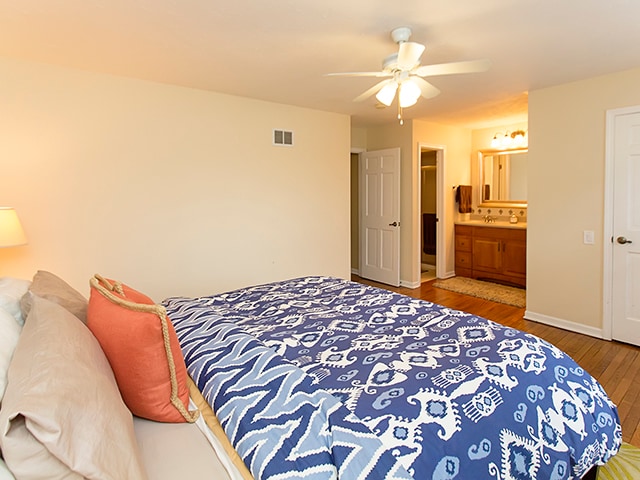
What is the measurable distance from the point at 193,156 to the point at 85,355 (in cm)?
284

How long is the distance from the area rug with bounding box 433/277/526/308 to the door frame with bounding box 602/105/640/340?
3.38 ft

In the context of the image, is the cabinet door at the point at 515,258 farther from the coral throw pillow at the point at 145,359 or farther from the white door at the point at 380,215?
the coral throw pillow at the point at 145,359

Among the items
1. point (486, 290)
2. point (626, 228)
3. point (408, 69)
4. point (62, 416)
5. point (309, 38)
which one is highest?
point (309, 38)

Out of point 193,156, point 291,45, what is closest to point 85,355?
point 291,45

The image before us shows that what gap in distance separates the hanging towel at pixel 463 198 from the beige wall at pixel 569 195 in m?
1.92

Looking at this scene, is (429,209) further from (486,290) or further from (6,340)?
(6,340)

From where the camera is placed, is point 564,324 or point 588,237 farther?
point 564,324

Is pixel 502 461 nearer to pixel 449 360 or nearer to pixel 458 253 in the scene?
pixel 449 360

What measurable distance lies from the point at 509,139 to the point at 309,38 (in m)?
4.08

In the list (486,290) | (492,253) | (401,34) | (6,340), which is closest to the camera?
(6,340)

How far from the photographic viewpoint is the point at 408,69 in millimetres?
2344

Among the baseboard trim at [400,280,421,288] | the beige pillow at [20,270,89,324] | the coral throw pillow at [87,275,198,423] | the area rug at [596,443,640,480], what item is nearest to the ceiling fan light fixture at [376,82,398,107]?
the coral throw pillow at [87,275,198,423]

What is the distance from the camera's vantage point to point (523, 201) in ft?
18.1

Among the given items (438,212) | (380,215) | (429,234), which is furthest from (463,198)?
(380,215)
